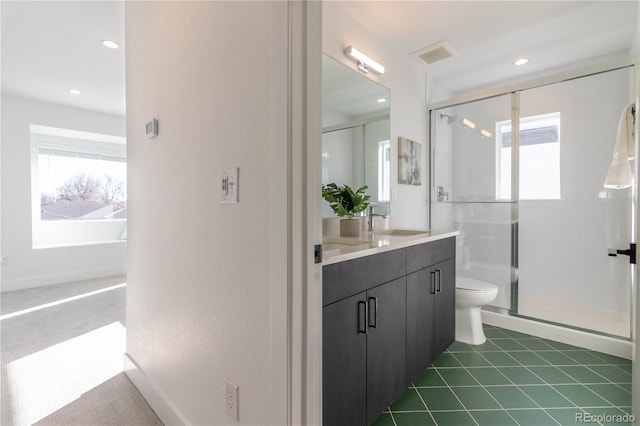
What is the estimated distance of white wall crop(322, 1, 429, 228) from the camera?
2.15m

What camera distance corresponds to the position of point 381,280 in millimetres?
1445

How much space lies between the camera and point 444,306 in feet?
6.86

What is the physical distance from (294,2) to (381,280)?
113 cm

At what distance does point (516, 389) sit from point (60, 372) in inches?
109

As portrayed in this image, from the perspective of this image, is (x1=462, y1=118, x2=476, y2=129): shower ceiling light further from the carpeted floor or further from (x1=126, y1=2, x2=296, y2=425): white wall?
the carpeted floor

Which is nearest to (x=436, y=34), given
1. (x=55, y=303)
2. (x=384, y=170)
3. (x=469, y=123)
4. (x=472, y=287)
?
(x=469, y=123)

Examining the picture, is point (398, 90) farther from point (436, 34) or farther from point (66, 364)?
point (66, 364)

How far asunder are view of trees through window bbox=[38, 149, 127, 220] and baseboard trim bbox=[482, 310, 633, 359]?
4792mm

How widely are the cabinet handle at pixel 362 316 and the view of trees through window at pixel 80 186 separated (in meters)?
4.20

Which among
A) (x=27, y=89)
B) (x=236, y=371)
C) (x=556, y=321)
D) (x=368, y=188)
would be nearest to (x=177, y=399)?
(x=236, y=371)

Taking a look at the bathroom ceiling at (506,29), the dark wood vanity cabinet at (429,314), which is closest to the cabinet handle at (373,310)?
the dark wood vanity cabinet at (429,314)

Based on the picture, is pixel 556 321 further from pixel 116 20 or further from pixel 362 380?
pixel 116 20

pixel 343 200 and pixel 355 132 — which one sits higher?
pixel 355 132

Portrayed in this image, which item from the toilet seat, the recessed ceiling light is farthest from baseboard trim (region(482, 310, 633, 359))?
the recessed ceiling light
